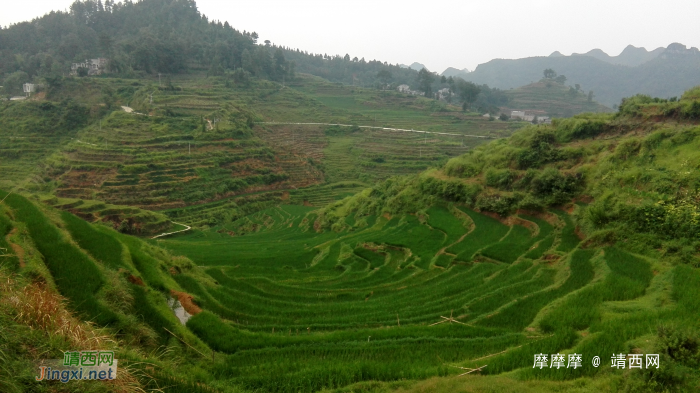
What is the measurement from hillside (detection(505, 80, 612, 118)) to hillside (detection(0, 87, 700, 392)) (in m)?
72.9

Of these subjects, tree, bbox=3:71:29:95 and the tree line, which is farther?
the tree line

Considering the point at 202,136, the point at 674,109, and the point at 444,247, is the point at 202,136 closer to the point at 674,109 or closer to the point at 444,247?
the point at 444,247

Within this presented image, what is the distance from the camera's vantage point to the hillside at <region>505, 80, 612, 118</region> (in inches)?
3226

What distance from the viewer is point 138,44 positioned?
67.0 metres

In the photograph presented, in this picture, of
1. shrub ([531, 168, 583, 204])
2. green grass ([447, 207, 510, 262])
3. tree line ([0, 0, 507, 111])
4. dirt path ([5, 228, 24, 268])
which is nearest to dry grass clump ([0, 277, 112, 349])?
dirt path ([5, 228, 24, 268])

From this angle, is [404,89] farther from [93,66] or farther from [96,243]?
[96,243]

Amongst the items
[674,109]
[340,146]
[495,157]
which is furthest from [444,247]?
[340,146]

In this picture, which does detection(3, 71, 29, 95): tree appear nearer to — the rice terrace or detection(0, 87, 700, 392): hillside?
the rice terrace

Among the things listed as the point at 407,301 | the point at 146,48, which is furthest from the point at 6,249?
the point at 146,48

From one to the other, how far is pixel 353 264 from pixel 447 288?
17.2ft

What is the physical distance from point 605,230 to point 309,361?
9.61m

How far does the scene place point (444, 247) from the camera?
14.5 m

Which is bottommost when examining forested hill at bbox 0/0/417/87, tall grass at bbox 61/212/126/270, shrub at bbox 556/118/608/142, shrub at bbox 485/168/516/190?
tall grass at bbox 61/212/126/270

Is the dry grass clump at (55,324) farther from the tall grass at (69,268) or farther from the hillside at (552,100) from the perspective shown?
the hillside at (552,100)
